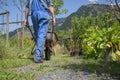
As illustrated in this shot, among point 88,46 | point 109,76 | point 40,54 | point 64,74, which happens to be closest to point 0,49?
point 40,54

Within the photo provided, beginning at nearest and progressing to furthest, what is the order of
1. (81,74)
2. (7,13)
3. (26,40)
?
(81,74) → (7,13) → (26,40)

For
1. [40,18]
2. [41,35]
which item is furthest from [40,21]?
[41,35]

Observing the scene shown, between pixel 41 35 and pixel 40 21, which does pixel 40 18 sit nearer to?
pixel 40 21

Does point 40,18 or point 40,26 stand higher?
point 40,18

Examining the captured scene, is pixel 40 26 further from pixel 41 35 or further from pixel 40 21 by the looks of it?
pixel 41 35

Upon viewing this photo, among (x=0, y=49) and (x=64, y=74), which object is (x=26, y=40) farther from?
(x=64, y=74)

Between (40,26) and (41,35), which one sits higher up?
(40,26)

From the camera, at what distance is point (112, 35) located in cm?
848

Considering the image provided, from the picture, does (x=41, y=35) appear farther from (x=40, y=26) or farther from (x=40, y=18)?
(x=40, y=18)

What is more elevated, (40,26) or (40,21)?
(40,21)

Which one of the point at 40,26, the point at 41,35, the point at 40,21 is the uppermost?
the point at 40,21

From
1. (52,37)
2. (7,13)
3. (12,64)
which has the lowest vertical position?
(12,64)

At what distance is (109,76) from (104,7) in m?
1.11

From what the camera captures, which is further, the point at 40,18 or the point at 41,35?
the point at 41,35
